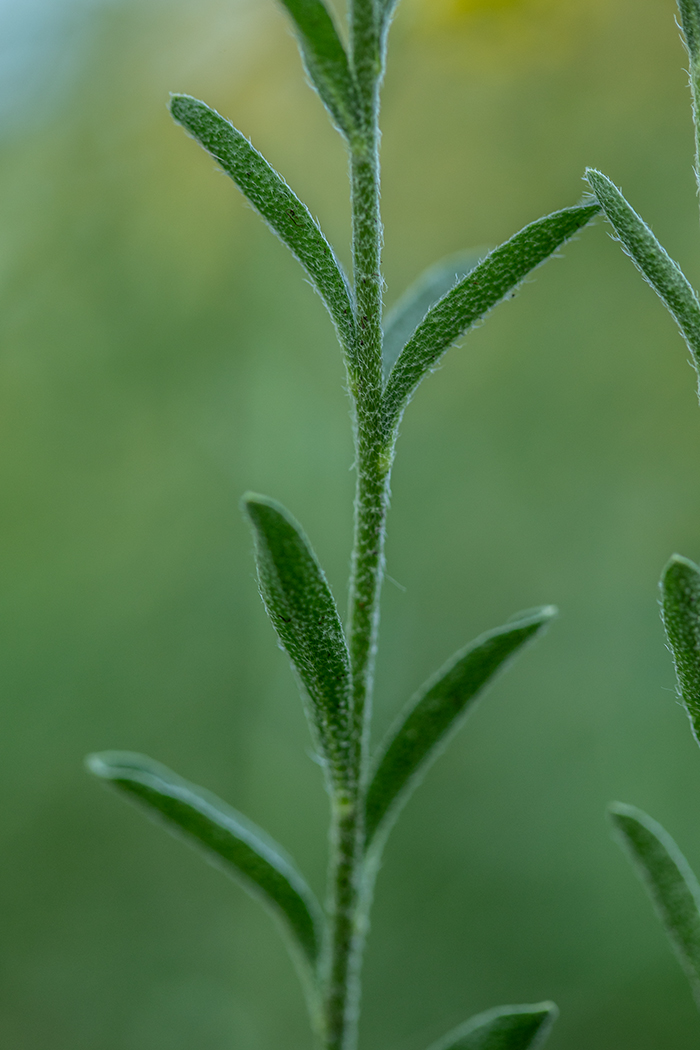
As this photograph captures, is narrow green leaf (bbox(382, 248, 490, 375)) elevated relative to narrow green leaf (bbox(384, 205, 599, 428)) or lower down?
elevated

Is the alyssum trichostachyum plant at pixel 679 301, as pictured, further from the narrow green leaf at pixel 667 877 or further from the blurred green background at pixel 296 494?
the blurred green background at pixel 296 494

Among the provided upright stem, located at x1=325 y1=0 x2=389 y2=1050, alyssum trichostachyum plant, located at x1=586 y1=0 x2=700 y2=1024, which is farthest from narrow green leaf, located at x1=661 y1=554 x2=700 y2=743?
upright stem, located at x1=325 y1=0 x2=389 y2=1050

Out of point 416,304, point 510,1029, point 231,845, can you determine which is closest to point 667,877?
point 510,1029

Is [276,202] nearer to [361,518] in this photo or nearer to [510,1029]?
[361,518]

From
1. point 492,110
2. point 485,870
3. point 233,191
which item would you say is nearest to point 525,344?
point 492,110

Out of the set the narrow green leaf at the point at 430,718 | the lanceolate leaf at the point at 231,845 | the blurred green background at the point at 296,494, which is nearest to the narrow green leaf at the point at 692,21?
the narrow green leaf at the point at 430,718

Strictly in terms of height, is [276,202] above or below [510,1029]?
above

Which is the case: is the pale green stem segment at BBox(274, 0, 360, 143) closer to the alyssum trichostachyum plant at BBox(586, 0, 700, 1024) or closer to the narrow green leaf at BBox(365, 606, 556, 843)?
the alyssum trichostachyum plant at BBox(586, 0, 700, 1024)
